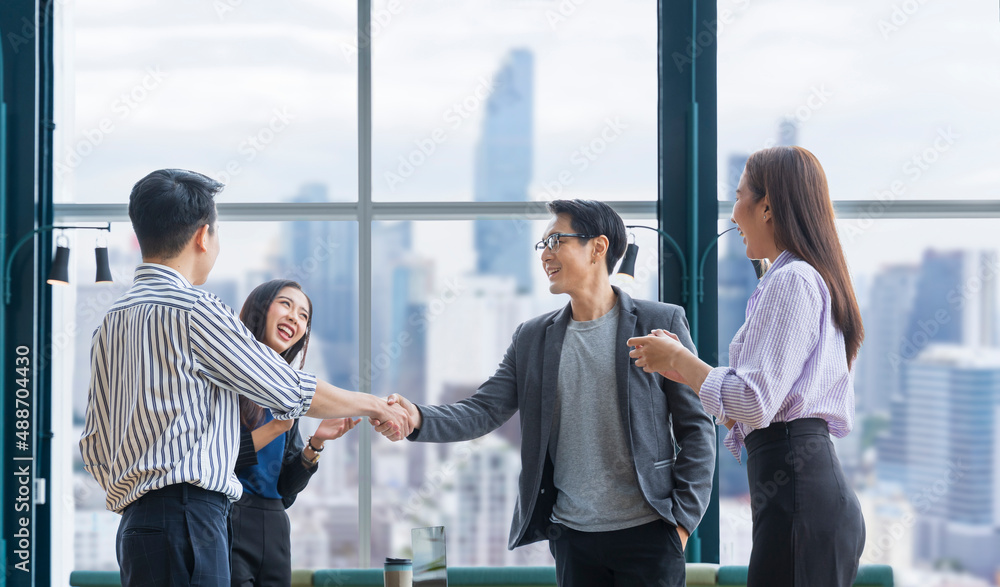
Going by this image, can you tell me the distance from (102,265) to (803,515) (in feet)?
10.2

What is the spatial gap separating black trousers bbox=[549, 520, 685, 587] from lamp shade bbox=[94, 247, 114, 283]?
2.46 m

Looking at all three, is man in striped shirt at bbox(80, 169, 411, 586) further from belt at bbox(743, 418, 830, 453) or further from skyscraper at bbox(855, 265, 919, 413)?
skyscraper at bbox(855, 265, 919, 413)

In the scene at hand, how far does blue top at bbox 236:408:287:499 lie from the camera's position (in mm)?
2494

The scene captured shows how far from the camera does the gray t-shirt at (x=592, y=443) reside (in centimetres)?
226

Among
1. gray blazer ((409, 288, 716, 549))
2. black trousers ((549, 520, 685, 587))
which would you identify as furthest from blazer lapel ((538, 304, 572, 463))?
black trousers ((549, 520, 685, 587))

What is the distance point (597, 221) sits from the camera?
2.58 metres

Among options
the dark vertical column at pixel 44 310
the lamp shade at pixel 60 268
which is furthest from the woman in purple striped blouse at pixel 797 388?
the dark vertical column at pixel 44 310

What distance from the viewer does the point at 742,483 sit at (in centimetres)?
384

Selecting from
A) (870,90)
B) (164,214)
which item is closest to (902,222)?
(870,90)

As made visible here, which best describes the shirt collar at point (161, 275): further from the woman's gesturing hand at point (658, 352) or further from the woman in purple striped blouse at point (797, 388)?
the woman in purple striped blouse at point (797, 388)

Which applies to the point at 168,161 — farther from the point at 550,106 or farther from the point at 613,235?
the point at 613,235

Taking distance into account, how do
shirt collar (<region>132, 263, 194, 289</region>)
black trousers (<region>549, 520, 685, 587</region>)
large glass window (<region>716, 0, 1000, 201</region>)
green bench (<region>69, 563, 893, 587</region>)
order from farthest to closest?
large glass window (<region>716, 0, 1000, 201</region>) → green bench (<region>69, 563, 893, 587</region>) → black trousers (<region>549, 520, 685, 587</region>) → shirt collar (<region>132, 263, 194, 289</region>)

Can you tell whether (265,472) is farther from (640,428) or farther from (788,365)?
(788,365)

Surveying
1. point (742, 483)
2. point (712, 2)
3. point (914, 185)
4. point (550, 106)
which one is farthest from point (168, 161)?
point (914, 185)
